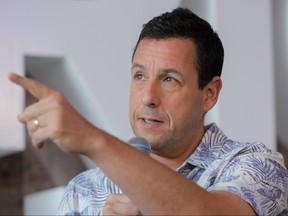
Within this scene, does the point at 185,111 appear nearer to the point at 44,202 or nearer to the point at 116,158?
the point at 116,158

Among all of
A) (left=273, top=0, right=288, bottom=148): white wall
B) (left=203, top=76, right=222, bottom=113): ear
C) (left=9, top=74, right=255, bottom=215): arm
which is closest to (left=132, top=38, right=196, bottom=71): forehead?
(left=203, top=76, right=222, bottom=113): ear

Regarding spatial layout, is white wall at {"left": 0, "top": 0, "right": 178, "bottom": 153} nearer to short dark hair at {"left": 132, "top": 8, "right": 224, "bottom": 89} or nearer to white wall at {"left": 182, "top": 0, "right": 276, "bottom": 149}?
white wall at {"left": 182, "top": 0, "right": 276, "bottom": 149}

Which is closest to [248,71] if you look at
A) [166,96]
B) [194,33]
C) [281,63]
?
[281,63]

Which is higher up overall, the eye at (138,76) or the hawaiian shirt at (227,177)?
the eye at (138,76)

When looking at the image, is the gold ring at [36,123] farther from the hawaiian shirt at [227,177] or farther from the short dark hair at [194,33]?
the short dark hair at [194,33]

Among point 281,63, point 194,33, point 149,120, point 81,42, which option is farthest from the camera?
point 281,63

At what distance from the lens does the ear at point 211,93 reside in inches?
65.3

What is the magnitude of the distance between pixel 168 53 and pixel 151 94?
13 centimetres

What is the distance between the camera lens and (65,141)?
2.98ft

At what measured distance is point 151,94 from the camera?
4.89 feet

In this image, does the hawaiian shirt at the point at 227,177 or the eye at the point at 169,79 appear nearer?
the hawaiian shirt at the point at 227,177

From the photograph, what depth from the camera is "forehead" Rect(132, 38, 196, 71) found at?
1538mm

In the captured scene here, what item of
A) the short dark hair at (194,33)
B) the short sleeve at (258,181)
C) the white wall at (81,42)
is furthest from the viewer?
the white wall at (81,42)

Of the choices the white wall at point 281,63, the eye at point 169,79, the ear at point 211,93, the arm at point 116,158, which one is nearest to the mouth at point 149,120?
the eye at point 169,79
